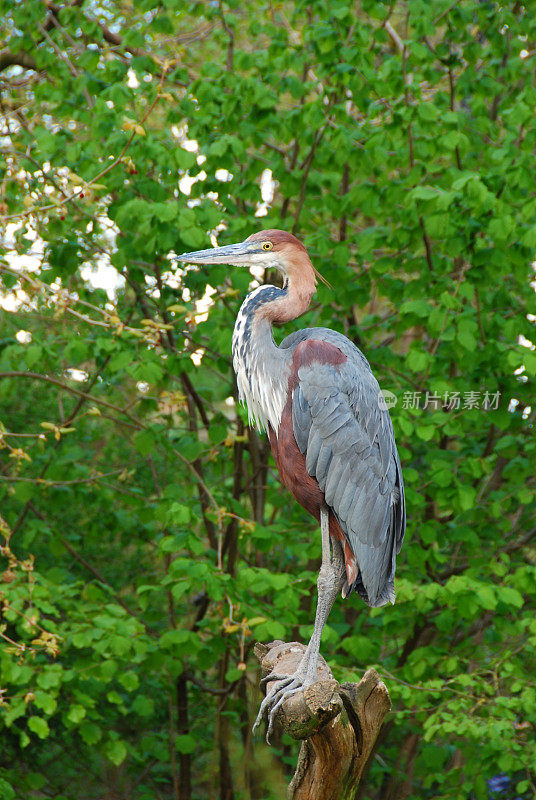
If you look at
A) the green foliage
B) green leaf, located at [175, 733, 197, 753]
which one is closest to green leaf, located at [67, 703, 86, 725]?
the green foliage

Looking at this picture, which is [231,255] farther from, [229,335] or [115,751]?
[115,751]

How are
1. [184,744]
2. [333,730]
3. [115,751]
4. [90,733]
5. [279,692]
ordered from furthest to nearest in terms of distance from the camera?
[184,744] → [115,751] → [90,733] → [279,692] → [333,730]

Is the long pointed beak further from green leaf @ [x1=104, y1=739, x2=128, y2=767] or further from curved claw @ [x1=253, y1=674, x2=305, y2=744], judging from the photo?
green leaf @ [x1=104, y1=739, x2=128, y2=767]

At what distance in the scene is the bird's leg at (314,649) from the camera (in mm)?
3234

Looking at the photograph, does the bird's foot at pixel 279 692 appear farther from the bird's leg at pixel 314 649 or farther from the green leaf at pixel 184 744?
the green leaf at pixel 184 744

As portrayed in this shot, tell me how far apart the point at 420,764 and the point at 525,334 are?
330cm

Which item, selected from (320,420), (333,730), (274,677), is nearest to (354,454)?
(320,420)

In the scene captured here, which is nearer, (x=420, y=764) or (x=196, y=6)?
(x=196, y=6)

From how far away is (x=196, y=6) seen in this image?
16.9 ft

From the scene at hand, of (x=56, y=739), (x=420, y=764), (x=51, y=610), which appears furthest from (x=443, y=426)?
(x=56, y=739)

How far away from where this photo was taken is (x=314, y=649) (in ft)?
10.8

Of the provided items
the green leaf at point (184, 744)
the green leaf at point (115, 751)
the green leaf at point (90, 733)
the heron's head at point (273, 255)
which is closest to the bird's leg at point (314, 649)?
the heron's head at point (273, 255)

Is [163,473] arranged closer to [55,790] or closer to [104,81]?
[55,790]

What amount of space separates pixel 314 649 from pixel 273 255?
1549 mm
